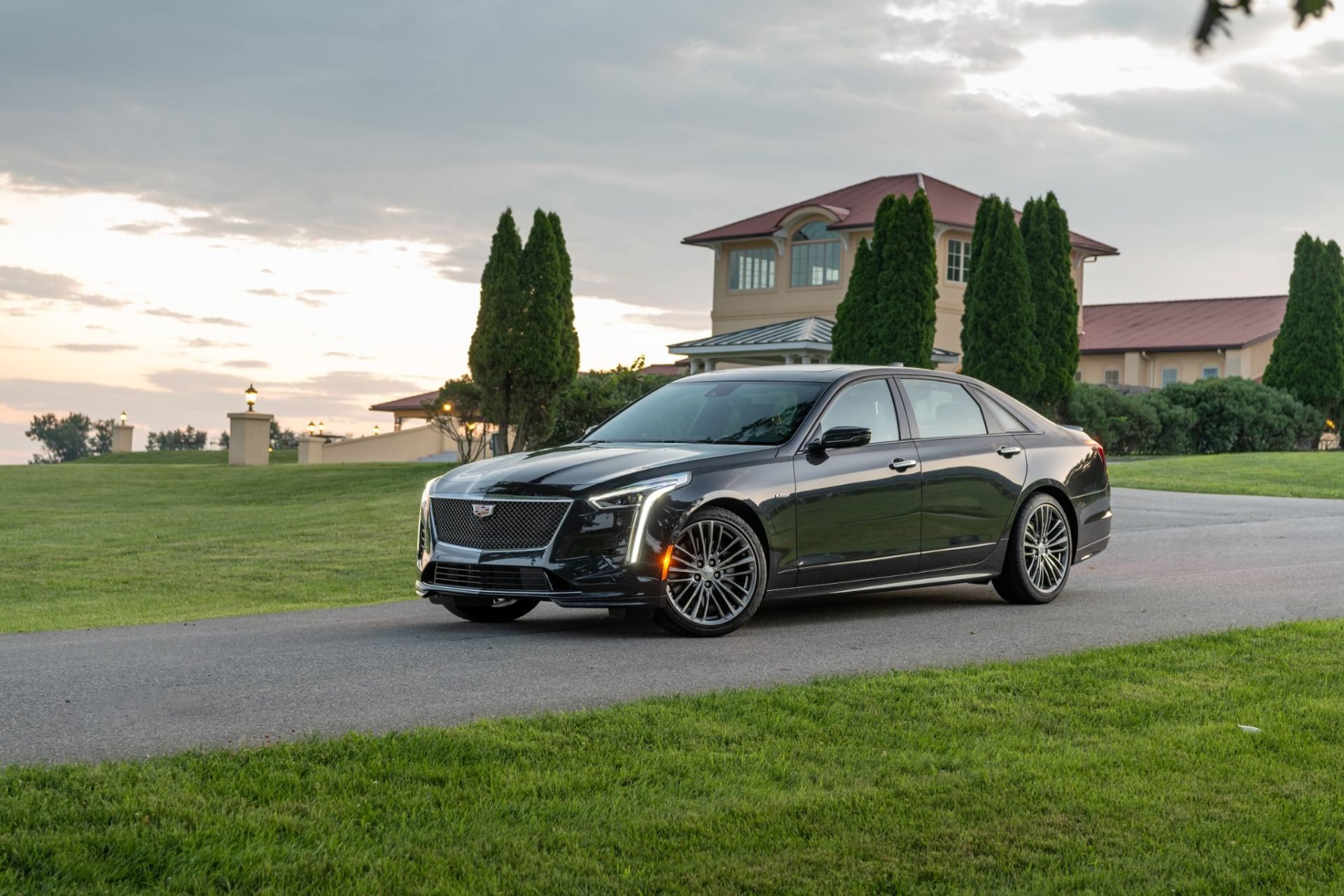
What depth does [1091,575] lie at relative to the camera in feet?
40.1

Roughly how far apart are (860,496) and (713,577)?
1.23 metres

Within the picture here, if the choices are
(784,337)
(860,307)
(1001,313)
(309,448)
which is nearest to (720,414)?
(860,307)

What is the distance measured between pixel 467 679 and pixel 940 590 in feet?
17.2

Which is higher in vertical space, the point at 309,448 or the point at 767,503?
the point at 309,448

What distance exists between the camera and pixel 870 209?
145 feet

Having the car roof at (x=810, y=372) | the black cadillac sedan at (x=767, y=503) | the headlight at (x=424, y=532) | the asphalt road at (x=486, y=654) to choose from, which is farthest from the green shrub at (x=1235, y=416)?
the headlight at (x=424, y=532)

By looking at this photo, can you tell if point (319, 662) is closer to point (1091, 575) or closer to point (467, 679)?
point (467, 679)

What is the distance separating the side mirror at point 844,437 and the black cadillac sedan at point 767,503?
1cm

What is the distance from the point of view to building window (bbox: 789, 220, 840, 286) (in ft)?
145

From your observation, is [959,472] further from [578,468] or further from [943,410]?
[578,468]

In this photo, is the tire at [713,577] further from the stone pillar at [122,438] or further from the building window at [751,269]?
the stone pillar at [122,438]

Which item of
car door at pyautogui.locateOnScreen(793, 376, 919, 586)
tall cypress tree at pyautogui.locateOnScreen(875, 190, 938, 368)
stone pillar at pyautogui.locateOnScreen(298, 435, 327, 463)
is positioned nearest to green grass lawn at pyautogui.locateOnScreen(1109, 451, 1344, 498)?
tall cypress tree at pyautogui.locateOnScreen(875, 190, 938, 368)

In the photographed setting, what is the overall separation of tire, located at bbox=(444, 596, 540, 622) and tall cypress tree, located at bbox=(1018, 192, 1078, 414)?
27.3 m

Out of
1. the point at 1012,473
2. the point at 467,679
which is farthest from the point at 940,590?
the point at 467,679
